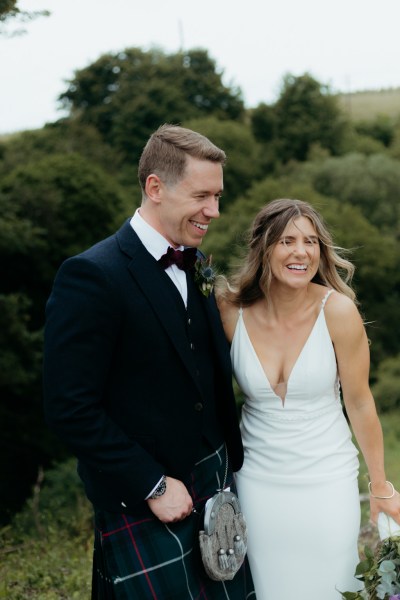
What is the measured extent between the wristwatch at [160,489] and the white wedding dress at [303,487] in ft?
2.57

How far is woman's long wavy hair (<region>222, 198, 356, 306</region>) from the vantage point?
3.49m

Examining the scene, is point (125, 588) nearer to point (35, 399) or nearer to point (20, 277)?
point (35, 399)

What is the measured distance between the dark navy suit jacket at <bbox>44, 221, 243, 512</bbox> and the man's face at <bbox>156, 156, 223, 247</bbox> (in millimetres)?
145

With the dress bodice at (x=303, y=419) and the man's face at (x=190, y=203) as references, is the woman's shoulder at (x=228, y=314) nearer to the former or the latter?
the dress bodice at (x=303, y=419)

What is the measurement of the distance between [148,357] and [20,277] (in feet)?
72.0

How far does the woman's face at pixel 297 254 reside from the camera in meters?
3.45

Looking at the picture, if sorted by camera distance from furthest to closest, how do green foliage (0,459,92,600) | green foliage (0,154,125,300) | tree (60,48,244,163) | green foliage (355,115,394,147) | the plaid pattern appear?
green foliage (355,115,394,147)
tree (60,48,244,163)
green foliage (0,154,125,300)
green foliage (0,459,92,600)
the plaid pattern

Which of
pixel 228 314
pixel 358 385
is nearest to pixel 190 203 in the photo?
pixel 228 314

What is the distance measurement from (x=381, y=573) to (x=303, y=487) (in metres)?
0.57

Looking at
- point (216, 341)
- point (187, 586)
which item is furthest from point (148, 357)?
point (187, 586)

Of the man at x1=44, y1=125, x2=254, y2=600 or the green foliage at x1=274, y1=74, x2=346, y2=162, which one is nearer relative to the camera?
the man at x1=44, y1=125, x2=254, y2=600

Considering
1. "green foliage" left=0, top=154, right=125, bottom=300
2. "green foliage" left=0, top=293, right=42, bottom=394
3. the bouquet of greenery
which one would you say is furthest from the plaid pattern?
"green foliage" left=0, top=154, right=125, bottom=300

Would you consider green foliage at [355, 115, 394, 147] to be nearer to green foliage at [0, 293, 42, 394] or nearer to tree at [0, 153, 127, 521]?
tree at [0, 153, 127, 521]

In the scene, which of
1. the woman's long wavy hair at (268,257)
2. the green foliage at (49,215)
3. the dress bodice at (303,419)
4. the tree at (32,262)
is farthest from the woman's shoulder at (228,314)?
the green foliage at (49,215)
